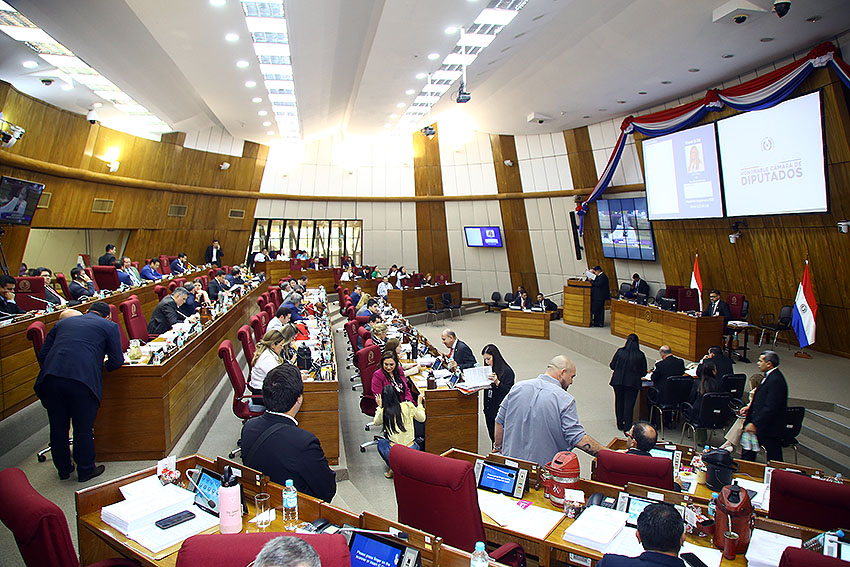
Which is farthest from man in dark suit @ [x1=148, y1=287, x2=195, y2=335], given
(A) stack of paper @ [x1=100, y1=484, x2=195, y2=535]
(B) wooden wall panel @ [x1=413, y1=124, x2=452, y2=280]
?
(B) wooden wall panel @ [x1=413, y1=124, x2=452, y2=280]

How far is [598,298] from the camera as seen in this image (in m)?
13.8

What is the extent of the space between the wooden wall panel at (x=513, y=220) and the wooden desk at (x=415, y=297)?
240 centimetres

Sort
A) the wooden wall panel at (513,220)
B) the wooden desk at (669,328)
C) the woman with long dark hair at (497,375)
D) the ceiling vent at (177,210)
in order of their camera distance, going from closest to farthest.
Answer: the woman with long dark hair at (497,375) < the wooden desk at (669,328) < the ceiling vent at (177,210) < the wooden wall panel at (513,220)

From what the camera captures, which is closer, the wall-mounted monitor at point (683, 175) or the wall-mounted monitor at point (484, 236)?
the wall-mounted monitor at point (683, 175)

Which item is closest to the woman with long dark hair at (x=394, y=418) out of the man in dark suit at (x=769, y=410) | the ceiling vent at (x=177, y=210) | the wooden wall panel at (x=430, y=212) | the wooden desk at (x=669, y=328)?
the man in dark suit at (x=769, y=410)

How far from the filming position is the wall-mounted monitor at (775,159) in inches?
355

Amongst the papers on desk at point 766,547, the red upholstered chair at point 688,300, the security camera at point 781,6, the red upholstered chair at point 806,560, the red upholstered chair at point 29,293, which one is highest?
the security camera at point 781,6

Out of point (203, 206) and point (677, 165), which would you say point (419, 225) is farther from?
point (677, 165)

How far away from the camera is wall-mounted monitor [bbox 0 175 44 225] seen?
891 cm

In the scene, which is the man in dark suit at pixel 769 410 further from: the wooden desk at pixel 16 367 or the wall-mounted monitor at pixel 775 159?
the wooden desk at pixel 16 367

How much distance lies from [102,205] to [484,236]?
1159 cm

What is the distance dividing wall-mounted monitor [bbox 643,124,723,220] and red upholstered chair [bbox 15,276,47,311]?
1172 cm

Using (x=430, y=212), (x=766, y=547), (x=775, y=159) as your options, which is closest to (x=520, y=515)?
(x=766, y=547)

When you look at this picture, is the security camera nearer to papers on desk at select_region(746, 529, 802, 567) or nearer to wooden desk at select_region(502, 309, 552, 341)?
papers on desk at select_region(746, 529, 802, 567)
